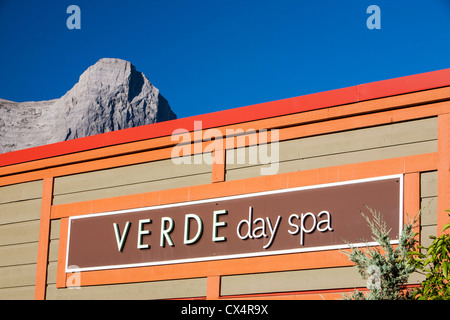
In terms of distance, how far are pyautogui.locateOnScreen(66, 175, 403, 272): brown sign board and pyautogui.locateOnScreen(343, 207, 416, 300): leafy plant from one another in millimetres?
523

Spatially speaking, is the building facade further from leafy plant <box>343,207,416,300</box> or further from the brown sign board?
leafy plant <box>343,207,416,300</box>

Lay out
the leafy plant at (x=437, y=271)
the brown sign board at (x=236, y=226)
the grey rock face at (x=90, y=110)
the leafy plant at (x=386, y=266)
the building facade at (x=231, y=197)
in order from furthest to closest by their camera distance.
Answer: the grey rock face at (x=90, y=110), the brown sign board at (x=236, y=226), the building facade at (x=231, y=197), the leafy plant at (x=386, y=266), the leafy plant at (x=437, y=271)

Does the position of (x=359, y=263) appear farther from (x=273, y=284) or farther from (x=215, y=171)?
(x=215, y=171)

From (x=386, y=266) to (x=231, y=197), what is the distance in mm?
3003

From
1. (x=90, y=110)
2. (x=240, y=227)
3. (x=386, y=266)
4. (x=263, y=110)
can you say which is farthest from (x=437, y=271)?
(x=90, y=110)

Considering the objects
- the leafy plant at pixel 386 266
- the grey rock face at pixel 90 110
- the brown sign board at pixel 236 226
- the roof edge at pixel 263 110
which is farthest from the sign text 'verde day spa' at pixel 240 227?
the grey rock face at pixel 90 110

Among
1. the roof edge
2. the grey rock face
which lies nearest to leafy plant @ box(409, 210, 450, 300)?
the roof edge

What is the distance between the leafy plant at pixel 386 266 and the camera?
25.5ft

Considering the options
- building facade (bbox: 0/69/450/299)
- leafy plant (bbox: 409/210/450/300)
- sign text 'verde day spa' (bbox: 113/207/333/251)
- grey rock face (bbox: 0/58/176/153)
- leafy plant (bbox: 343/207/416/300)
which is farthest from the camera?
grey rock face (bbox: 0/58/176/153)

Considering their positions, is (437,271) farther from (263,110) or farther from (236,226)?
(263,110)

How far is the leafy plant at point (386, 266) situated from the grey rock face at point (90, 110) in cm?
9847

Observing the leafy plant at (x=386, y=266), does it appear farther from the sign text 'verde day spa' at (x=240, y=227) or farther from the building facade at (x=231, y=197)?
the sign text 'verde day spa' at (x=240, y=227)

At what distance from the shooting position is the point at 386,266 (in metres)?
7.82

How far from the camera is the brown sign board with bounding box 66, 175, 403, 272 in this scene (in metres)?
9.03
